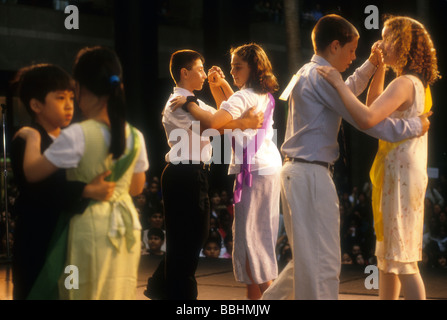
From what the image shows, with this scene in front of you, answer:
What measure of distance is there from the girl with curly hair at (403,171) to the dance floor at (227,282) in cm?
181

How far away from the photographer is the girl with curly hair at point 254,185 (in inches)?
210

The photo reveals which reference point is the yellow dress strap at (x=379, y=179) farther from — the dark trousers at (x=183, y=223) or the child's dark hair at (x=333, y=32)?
the dark trousers at (x=183, y=223)

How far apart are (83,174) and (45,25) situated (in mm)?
12706

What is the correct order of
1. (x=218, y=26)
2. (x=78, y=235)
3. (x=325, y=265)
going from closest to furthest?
(x=78, y=235), (x=325, y=265), (x=218, y=26)

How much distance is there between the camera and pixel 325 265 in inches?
172

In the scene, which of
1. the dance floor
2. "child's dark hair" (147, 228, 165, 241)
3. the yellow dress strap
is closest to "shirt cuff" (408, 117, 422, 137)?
the yellow dress strap

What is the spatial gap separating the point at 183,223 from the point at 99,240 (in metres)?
1.94

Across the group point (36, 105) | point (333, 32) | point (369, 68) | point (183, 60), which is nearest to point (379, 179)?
point (369, 68)

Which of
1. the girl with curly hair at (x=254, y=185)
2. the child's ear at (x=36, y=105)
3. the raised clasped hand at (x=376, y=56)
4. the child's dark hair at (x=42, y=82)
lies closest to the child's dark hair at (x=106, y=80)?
the child's dark hair at (x=42, y=82)
